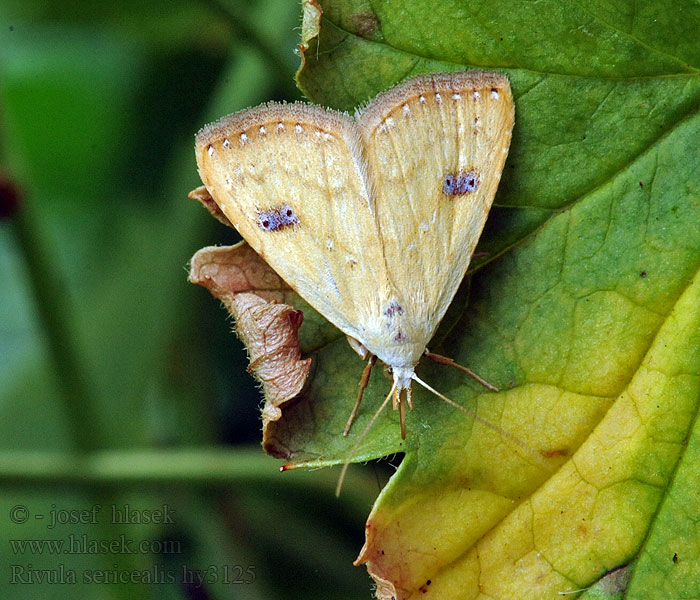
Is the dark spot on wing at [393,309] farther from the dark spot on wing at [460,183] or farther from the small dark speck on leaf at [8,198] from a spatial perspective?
the small dark speck on leaf at [8,198]

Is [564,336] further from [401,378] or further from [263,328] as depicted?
[263,328]

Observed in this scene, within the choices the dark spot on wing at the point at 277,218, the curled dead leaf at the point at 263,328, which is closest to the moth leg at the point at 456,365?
the curled dead leaf at the point at 263,328

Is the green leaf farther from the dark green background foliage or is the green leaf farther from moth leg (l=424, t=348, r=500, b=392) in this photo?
the dark green background foliage

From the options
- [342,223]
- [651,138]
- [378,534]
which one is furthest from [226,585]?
[651,138]

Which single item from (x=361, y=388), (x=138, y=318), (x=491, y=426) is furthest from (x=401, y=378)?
(x=138, y=318)

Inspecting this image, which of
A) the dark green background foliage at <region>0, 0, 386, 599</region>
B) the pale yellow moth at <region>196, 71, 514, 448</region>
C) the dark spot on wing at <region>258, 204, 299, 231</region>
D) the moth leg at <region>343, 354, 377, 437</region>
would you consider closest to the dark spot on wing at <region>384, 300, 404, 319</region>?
the pale yellow moth at <region>196, 71, 514, 448</region>
